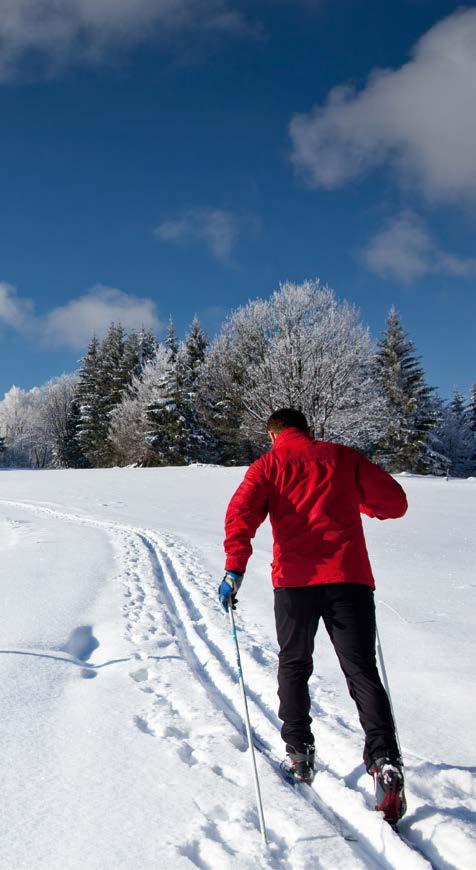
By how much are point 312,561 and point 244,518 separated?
413mm

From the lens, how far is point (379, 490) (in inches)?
116

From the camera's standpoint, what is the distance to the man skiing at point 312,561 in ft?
9.00

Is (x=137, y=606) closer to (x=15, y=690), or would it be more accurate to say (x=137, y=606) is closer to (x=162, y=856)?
(x=15, y=690)

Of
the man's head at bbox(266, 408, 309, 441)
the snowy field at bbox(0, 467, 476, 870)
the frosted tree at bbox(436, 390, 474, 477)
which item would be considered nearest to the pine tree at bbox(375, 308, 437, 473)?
the frosted tree at bbox(436, 390, 474, 477)

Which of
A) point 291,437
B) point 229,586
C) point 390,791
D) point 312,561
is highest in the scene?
point 291,437

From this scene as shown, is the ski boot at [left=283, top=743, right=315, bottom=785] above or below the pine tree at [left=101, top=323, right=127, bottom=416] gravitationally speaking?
below

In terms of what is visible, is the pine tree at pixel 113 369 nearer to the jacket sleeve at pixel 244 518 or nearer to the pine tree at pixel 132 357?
the pine tree at pixel 132 357

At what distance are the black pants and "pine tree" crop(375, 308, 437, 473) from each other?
31.1 metres

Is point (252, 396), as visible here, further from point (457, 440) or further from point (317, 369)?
point (457, 440)

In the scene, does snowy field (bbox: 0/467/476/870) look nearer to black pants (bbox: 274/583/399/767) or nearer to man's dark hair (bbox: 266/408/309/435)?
black pants (bbox: 274/583/399/767)

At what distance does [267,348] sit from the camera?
26.5m

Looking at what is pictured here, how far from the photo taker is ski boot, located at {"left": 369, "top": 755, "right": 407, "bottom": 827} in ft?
7.98

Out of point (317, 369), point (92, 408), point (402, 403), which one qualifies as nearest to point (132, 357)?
point (92, 408)

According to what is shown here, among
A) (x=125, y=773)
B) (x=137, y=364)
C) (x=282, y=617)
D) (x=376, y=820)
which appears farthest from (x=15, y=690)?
(x=137, y=364)
